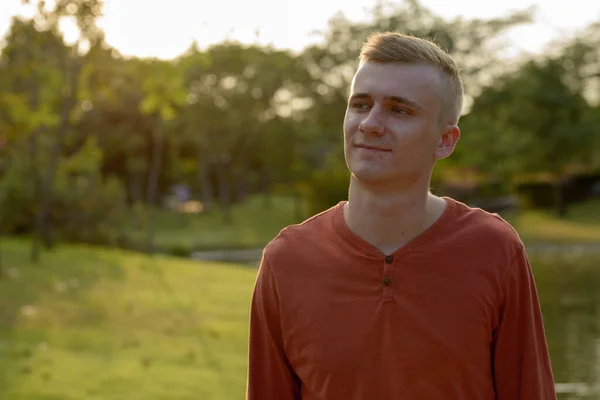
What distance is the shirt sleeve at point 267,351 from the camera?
3027 mm

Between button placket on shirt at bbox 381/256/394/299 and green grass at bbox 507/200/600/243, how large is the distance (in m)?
33.8

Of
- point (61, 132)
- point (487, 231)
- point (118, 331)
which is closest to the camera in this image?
point (487, 231)

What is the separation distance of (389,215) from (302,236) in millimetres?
246

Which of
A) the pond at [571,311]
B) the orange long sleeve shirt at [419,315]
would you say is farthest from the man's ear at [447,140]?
the pond at [571,311]

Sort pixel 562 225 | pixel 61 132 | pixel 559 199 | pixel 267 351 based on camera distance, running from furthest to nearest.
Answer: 1. pixel 559 199
2. pixel 562 225
3. pixel 61 132
4. pixel 267 351

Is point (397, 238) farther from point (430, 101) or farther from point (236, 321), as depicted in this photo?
point (236, 321)

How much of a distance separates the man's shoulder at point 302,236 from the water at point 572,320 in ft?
23.8

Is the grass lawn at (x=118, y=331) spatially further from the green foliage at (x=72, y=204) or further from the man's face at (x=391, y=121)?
the man's face at (x=391, y=121)

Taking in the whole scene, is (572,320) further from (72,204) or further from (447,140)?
(72,204)

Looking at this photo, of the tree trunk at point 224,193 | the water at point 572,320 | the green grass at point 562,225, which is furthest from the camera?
the tree trunk at point 224,193

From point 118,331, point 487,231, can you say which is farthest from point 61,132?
point 487,231

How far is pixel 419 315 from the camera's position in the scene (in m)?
2.83

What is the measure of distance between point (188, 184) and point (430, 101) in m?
70.8

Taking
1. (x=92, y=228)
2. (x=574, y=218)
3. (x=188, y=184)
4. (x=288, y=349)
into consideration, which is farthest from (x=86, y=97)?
(x=188, y=184)
